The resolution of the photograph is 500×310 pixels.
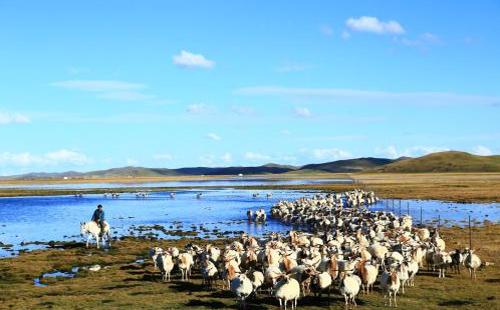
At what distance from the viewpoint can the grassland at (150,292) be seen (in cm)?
2205

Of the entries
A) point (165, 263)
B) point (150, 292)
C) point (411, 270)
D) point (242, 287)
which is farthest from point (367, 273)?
point (165, 263)

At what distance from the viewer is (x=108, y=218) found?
216 ft

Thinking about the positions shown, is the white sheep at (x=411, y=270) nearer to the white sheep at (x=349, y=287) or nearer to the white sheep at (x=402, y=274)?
the white sheep at (x=402, y=274)

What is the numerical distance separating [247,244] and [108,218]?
124 feet

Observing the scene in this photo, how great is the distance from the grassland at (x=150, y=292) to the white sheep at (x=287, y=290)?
879 mm

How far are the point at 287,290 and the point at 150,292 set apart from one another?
23.0 feet

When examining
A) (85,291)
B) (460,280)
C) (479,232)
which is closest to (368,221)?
(479,232)

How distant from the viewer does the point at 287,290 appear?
831 inches

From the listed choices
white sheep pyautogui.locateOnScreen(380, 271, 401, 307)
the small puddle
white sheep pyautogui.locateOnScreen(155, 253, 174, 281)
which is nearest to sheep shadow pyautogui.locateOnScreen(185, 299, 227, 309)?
white sheep pyautogui.locateOnScreen(155, 253, 174, 281)

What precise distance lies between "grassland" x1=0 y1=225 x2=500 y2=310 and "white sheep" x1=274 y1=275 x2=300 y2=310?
88cm

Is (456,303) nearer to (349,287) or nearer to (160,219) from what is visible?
(349,287)

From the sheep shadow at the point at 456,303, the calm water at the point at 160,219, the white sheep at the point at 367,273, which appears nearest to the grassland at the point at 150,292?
the sheep shadow at the point at 456,303

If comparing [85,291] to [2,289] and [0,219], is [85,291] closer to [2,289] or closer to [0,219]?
[2,289]

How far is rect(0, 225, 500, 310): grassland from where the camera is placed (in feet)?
72.3
